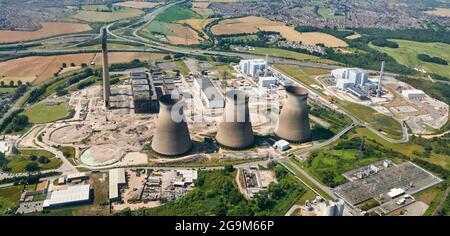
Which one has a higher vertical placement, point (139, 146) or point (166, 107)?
point (166, 107)

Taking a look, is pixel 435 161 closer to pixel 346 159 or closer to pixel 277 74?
pixel 346 159

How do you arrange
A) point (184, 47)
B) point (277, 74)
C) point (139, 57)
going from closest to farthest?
point (277, 74), point (139, 57), point (184, 47)

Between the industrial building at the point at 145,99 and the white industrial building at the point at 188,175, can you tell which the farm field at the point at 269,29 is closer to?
the industrial building at the point at 145,99

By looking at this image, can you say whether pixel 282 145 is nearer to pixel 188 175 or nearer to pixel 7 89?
pixel 188 175

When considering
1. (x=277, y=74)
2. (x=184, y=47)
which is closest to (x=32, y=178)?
(x=277, y=74)

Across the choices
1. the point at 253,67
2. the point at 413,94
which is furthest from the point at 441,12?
the point at 253,67

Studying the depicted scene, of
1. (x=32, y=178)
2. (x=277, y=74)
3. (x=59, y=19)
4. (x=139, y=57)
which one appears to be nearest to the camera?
(x=32, y=178)

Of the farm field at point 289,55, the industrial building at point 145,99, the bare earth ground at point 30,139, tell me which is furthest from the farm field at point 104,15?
the bare earth ground at point 30,139

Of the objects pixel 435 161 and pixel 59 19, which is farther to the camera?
pixel 59 19
